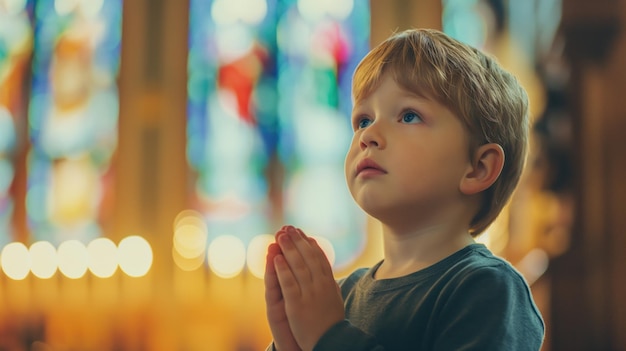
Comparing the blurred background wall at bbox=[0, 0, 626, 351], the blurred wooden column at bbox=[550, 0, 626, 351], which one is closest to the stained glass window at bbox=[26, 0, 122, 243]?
the blurred background wall at bbox=[0, 0, 626, 351]

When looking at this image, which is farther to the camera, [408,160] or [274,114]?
[274,114]

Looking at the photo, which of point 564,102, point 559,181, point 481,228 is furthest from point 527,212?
point 481,228

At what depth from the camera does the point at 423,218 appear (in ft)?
2.59

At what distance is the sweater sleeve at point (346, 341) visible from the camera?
2.29 feet

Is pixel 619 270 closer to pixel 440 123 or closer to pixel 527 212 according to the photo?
pixel 527 212

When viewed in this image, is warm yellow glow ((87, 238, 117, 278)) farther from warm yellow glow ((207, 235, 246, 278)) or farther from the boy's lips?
the boy's lips

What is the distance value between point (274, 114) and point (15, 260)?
148 centimetres

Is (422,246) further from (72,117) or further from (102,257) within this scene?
(72,117)

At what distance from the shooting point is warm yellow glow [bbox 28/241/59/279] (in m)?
3.94

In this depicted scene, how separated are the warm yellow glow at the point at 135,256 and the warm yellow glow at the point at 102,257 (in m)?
0.04


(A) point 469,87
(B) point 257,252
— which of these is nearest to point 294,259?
(A) point 469,87

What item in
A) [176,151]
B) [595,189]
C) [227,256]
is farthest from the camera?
[176,151]

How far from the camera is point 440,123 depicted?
2.55 ft

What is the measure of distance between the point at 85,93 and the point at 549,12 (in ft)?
7.56
